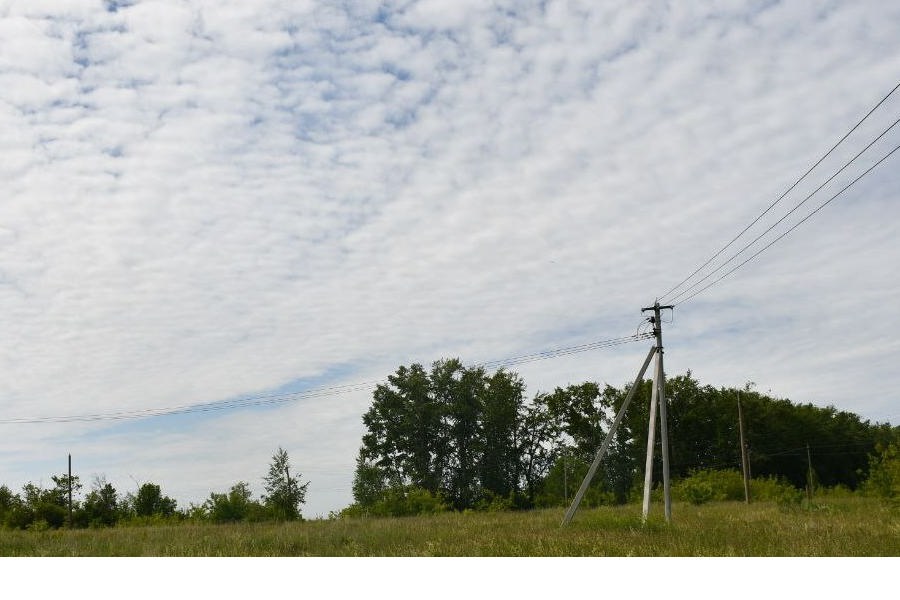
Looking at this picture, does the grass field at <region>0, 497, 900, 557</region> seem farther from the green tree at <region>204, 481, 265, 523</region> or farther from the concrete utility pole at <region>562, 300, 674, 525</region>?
the green tree at <region>204, 481, 265, 523</region>

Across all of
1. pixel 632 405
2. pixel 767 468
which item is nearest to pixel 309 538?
pixel 632 405

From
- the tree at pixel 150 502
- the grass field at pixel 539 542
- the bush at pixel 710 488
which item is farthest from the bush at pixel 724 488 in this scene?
the tree at pixel 150 502

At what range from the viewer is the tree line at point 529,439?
62.1 m

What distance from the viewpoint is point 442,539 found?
19.3 meters

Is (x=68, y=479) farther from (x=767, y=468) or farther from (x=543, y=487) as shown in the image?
(x=767, y=468)

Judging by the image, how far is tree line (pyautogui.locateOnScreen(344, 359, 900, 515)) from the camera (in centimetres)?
6212

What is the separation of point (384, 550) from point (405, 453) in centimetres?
4611

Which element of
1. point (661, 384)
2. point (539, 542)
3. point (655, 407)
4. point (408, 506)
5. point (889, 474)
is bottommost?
point (408, 506)

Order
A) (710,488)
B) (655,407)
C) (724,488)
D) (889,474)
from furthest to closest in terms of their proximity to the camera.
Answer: (724,488), (710,488), (889,474), (655,407)

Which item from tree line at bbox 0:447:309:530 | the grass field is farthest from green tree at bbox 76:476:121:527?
the grass field

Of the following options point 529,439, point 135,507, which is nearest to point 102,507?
point 135,507

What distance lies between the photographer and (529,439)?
66.1 meters

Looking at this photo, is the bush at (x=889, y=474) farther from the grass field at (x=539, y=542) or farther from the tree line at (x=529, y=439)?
the tree line at (x=529, y=439)

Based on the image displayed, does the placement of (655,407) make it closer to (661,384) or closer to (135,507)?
(661,384)
